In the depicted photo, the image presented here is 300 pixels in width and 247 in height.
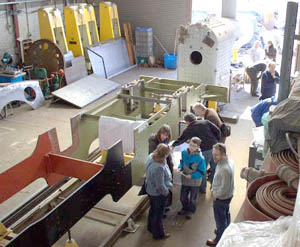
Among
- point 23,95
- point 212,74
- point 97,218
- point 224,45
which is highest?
point 224,45

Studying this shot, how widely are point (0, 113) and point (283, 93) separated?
7292 millimetres

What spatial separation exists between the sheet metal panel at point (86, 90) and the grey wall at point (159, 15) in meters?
3.67


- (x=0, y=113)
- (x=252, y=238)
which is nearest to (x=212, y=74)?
(x=0, y=113)

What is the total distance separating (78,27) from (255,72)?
5404 millimetres

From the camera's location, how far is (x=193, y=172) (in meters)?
5.09

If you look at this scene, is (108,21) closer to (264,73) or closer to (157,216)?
(264,73)

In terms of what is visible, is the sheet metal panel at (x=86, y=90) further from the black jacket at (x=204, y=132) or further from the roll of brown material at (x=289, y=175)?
the roll of brown material at (x=289, y=175)

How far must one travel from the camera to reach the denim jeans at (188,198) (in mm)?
5281

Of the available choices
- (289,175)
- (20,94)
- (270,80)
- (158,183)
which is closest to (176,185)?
(158,183)

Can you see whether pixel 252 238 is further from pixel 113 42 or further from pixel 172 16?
pixel 172 16

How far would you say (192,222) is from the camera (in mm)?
5293

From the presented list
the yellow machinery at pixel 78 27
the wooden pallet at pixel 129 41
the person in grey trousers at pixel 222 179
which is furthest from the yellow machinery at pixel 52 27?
the person in grey trousers at pixel 222 179

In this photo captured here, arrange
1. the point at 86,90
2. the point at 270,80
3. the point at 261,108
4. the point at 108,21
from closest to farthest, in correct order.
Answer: the point at 261,108 < the point at 270,80 < the point at 86,90 < the point at 108,21

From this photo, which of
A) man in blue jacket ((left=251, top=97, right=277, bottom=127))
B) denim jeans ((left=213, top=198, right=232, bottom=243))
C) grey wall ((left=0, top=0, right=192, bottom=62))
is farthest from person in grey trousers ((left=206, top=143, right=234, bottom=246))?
grey wall ((left=0, top=0, right=192, bottom=62))
